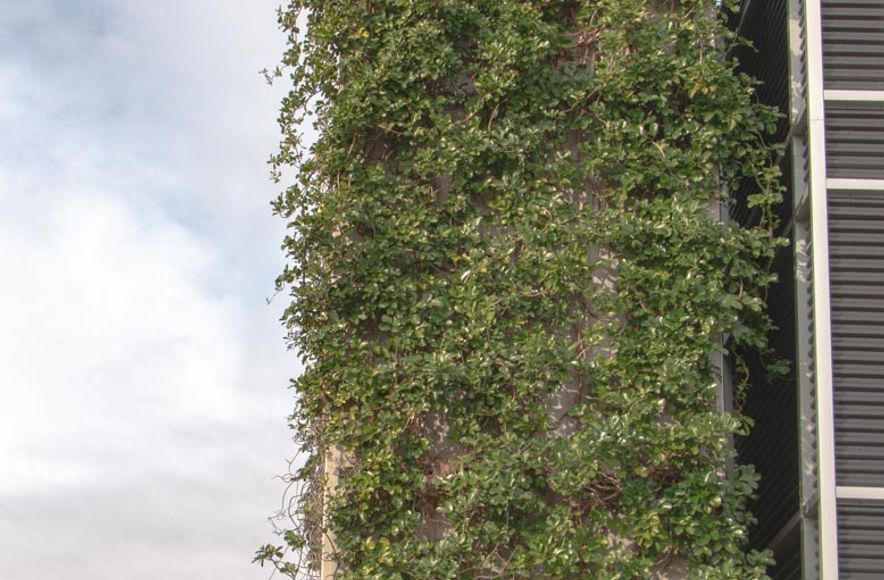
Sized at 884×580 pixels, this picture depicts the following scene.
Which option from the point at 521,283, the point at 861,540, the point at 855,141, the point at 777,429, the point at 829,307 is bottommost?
the point at 861,540

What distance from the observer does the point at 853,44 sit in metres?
9.15

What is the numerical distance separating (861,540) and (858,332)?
132 centimetres

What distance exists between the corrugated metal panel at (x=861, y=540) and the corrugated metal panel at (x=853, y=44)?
2.83 meters

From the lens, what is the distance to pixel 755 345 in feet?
30.6

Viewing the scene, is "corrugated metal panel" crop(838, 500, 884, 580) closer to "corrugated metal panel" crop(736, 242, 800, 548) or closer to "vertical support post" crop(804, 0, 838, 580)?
"vertical support post" crop(804, 0, 838, 580)

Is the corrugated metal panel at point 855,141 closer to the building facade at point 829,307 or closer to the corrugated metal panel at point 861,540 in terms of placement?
the building facade at point 829,307

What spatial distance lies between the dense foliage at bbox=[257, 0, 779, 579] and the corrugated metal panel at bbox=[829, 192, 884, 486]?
1.92 ft

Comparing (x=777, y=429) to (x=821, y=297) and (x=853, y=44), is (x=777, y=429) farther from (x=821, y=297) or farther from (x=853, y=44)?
(x=853, y=44)

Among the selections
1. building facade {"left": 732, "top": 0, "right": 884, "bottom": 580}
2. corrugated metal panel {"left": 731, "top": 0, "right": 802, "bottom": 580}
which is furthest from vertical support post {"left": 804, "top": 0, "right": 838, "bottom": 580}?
corrugated metal panel {"left": 731, "top": 0, "right": 802, "bottom": 580}

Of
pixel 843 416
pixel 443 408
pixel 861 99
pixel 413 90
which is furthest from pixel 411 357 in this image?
pixel 861 99

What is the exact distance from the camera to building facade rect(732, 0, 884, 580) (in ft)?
27.1

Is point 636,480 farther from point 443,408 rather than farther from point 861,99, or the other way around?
point 861,99

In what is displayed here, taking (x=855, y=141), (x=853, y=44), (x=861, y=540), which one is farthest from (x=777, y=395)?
(x=853, y=44)

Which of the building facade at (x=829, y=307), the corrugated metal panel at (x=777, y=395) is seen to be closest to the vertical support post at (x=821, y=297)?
the building facade at (x=829, y=307)
